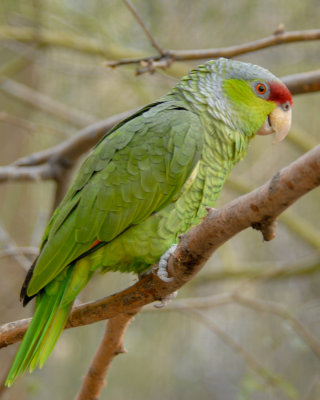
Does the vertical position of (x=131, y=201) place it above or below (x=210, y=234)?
below

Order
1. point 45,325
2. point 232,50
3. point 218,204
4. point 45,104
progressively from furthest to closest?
point 218,204 → point 45,104 → point 232,50 → point 45,325

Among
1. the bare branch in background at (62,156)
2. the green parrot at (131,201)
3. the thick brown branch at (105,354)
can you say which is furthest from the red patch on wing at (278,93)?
the thick brown branch at (105,354)

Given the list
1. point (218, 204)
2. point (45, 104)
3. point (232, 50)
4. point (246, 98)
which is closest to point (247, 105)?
point (246, 98)

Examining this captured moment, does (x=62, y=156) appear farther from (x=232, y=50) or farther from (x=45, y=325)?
(x=45, y=325)

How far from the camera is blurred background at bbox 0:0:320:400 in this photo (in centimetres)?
375

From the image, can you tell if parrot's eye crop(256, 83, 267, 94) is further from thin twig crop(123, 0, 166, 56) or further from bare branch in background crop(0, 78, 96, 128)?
bare branch in background crop(0, 78, 96, 128)

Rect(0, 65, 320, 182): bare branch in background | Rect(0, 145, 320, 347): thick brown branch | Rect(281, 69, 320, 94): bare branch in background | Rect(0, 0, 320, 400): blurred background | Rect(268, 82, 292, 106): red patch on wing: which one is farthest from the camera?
Rect(0, 0, 320, 400): blurred background

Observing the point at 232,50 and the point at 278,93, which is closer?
the point at 278,93

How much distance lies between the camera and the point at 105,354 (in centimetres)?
195

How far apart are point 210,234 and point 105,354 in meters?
0.89

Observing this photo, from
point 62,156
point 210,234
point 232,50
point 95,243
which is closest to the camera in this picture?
point 210,234

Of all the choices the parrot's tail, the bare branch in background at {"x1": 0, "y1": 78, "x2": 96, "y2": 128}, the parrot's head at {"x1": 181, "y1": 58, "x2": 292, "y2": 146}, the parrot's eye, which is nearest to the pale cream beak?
the parrot's head at {"x1": 181, "y1": 58, "x2": 292, "y2": 146}

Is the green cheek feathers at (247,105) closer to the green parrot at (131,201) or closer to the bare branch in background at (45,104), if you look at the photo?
the green parrot at (131,201)

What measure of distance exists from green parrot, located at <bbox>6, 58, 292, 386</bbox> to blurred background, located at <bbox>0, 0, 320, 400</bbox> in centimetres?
133
